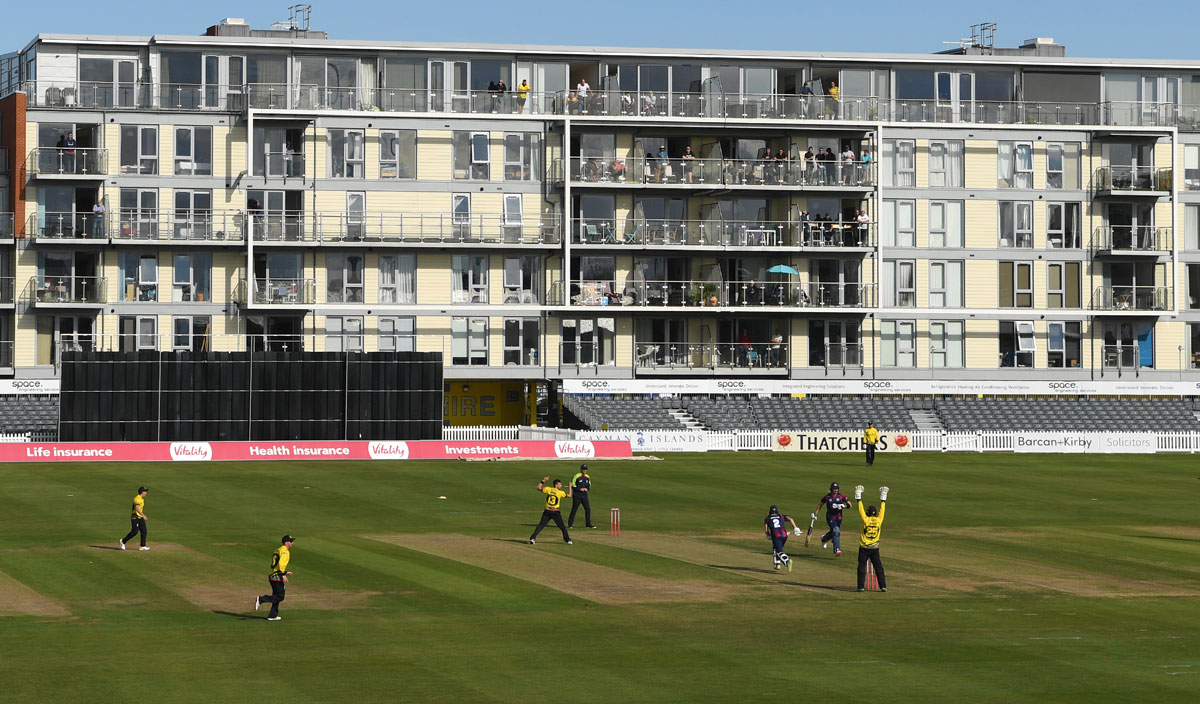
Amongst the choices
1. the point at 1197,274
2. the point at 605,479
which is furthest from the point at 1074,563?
the point at 1197,274

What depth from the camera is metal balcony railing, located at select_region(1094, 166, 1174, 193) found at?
86.0 metres

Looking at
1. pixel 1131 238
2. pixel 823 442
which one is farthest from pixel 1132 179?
pixel 823 442

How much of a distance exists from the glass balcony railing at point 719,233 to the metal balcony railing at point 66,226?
2312 centimetres

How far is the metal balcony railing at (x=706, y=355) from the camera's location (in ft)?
275

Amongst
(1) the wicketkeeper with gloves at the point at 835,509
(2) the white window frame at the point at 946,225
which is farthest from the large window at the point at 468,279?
(1) the wicketkeeper with gloves at the point at 835,509

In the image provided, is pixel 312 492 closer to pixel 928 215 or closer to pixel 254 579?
pixel 254 579

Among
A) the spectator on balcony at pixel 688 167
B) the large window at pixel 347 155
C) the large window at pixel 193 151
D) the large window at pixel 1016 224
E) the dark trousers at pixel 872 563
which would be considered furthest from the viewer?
the large window at pixel 1016 224

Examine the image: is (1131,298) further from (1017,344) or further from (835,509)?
(835,509)

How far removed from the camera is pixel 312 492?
53.2m

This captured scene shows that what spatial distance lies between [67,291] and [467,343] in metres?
19.4

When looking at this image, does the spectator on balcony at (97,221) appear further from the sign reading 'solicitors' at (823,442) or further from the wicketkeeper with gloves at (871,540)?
the wicketkeeper with gloves at (871,540)

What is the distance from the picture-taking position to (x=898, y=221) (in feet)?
282

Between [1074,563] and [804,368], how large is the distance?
47668 millimetres

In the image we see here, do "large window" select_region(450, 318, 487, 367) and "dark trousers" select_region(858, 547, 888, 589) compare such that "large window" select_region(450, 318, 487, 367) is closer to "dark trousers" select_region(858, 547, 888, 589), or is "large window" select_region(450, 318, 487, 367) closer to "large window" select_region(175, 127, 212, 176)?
"large window" select_region(175, 127, 212, 176)
